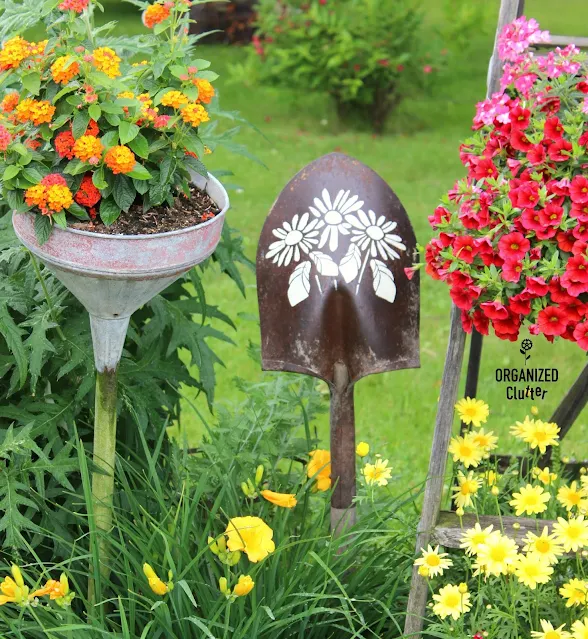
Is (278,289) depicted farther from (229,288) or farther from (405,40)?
(405,40)

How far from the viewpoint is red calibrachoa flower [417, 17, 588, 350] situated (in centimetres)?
204

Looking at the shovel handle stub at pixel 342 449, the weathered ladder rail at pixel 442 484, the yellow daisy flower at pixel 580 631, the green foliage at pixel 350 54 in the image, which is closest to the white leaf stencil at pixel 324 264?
the shovel handle stub at pixel 342 449

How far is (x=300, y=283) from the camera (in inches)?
99.3

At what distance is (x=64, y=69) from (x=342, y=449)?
112 cm

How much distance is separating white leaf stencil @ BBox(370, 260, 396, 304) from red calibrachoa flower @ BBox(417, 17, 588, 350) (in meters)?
0.34

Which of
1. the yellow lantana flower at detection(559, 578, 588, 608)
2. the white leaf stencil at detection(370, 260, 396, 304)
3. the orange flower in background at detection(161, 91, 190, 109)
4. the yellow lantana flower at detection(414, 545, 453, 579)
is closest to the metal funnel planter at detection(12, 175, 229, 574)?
the orange flower in background at detection(161, 91, 190, 109)

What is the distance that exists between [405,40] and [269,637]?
6.30 meters

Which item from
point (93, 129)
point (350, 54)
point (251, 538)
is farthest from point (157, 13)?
point (350, 54)

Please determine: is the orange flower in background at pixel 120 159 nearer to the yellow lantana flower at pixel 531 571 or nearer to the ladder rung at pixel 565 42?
the ladder rung at pixel 565 42

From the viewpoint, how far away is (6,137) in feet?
6.61

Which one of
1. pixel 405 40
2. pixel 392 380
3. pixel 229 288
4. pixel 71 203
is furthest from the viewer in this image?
pixel 405 40

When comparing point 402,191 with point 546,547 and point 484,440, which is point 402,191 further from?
point 546,547

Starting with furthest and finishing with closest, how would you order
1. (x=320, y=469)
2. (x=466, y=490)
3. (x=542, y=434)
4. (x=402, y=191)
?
(x=402, y=191) < (x=320, y=469) < (x=542, y=434) < (x=466, y=490)

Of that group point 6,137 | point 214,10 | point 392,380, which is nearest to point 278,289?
point 6,137
